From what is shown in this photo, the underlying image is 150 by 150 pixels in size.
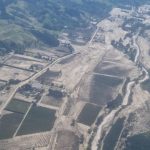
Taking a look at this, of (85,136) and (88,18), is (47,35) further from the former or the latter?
(85,136)

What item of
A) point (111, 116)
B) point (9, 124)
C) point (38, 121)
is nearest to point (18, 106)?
point (38, 121)

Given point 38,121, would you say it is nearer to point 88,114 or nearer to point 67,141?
point 67,141

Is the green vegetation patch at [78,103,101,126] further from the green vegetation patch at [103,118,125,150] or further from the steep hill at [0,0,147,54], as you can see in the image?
the steep hill at [0,0,147,54]


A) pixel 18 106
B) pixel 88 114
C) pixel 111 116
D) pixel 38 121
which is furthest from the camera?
pixel 18 106

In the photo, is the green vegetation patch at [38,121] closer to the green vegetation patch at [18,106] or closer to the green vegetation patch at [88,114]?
the green vegetation patch at [18,106]

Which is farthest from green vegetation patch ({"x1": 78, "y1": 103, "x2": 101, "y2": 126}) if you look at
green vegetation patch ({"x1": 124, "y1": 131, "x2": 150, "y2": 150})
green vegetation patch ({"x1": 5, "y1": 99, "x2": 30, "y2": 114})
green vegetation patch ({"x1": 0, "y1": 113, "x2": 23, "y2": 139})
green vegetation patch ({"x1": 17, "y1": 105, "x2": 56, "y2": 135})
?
green vegetation patch ({"x1": 0, "y1": 113, "x2": 23, "y2": 139})

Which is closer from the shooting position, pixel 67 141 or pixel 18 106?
pixel 67 141
